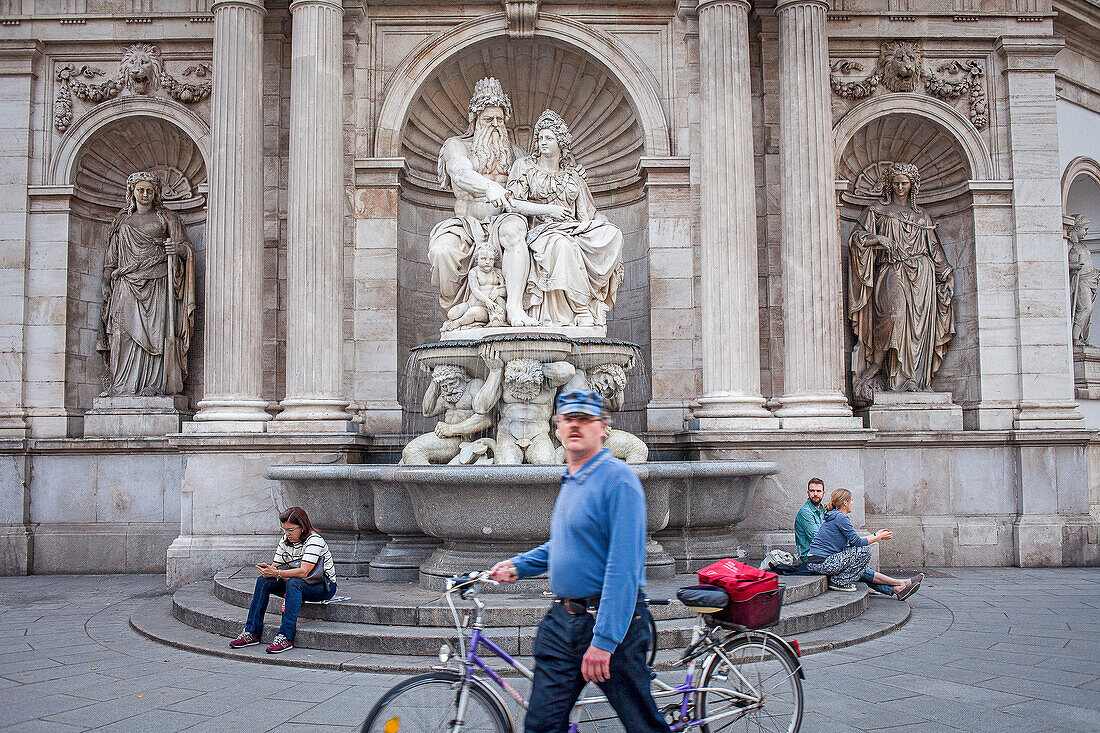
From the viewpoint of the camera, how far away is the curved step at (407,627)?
240 inches

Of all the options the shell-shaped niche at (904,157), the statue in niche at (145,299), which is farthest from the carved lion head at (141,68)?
the shell-shaped niche at (904,157)

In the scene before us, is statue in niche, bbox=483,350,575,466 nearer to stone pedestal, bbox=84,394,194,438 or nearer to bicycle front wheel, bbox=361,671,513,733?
bicycle front wheel, bbox=361,671,513,733

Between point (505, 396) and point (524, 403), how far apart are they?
20 cm

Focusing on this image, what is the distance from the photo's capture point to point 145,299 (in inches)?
464

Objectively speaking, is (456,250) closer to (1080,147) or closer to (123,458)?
(123,458)

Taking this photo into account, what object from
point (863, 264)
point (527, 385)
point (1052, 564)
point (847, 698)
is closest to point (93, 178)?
point (527, 385)

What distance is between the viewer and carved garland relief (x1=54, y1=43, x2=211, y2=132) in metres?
11.7

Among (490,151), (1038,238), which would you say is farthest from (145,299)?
(1038,238)

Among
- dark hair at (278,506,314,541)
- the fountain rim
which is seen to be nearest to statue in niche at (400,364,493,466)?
the fountain rim

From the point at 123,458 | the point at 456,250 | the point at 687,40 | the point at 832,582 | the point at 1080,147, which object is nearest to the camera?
the point at 832,582

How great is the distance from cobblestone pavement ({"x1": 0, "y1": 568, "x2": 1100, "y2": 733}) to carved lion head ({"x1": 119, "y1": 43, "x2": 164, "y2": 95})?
23.4ft

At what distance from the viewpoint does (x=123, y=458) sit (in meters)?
11.2

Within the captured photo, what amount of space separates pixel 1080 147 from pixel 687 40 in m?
6.37

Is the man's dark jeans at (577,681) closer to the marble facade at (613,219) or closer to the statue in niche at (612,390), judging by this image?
the statue in niche at (612,390)
